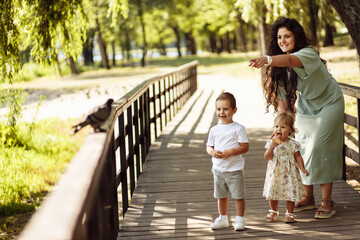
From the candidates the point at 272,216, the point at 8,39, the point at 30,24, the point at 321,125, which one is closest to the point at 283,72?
the point at 321,125

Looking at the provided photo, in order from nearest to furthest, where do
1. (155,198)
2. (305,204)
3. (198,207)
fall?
(305,204)
(198,207)
(155,198)

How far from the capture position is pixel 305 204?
5750 mm

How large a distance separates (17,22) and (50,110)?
13402 millimetres

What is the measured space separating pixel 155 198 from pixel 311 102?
2.05 m

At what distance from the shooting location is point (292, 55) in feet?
16.5

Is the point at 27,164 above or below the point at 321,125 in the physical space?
below

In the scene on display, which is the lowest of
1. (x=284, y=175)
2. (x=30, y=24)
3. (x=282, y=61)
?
(x=284, y=175)

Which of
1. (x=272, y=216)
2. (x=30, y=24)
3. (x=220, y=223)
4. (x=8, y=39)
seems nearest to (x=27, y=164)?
(x=8, y=39)

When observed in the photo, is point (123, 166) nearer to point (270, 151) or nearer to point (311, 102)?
point (270, 151)

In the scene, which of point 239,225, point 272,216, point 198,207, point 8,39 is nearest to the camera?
point 239,225

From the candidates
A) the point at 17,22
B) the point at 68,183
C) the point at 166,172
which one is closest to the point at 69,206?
the point at 68,183

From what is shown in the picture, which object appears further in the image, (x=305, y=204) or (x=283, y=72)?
(x=305, y=204)

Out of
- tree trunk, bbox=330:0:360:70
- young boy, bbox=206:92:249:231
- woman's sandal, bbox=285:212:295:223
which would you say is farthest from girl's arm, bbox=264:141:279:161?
tree trunk, bbox=330:0:360:70

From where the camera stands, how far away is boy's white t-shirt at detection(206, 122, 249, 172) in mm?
4965
